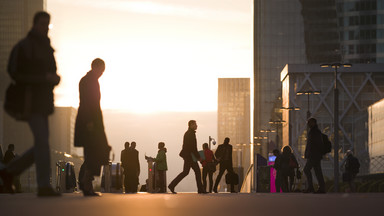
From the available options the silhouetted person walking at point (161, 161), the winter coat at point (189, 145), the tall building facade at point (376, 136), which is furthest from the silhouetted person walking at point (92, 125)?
the tall building facade at point (376, 136)

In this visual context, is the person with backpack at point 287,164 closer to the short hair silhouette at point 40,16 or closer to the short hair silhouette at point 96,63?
the short hair silhouette at point 96,63

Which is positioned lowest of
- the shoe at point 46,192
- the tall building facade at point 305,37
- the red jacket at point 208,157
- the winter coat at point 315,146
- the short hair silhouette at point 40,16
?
the shoe at point 46,192

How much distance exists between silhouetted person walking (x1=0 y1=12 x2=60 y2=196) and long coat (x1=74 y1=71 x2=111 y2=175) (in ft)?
6.81

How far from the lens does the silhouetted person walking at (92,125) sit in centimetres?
1143

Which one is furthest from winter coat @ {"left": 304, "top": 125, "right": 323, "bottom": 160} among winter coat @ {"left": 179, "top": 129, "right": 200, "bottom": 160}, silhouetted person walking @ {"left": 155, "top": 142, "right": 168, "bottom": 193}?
silhouetted person walking @ {"left": 155, "top": 142, "right": 168, "bottom": 193}

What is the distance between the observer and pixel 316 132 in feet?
60.7

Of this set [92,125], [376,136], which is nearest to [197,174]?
[92,125]

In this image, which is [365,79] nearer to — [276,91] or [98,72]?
[276,91]

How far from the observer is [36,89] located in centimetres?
923

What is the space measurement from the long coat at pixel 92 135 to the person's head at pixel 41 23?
2.32 metres

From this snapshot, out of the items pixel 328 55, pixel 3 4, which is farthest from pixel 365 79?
pixel 3 4

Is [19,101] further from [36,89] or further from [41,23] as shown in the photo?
[41,23]

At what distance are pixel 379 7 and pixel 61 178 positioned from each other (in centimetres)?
10976

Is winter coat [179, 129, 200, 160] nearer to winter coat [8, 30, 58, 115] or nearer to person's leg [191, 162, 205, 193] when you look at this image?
person's leg [191, 162, 205, 193]
